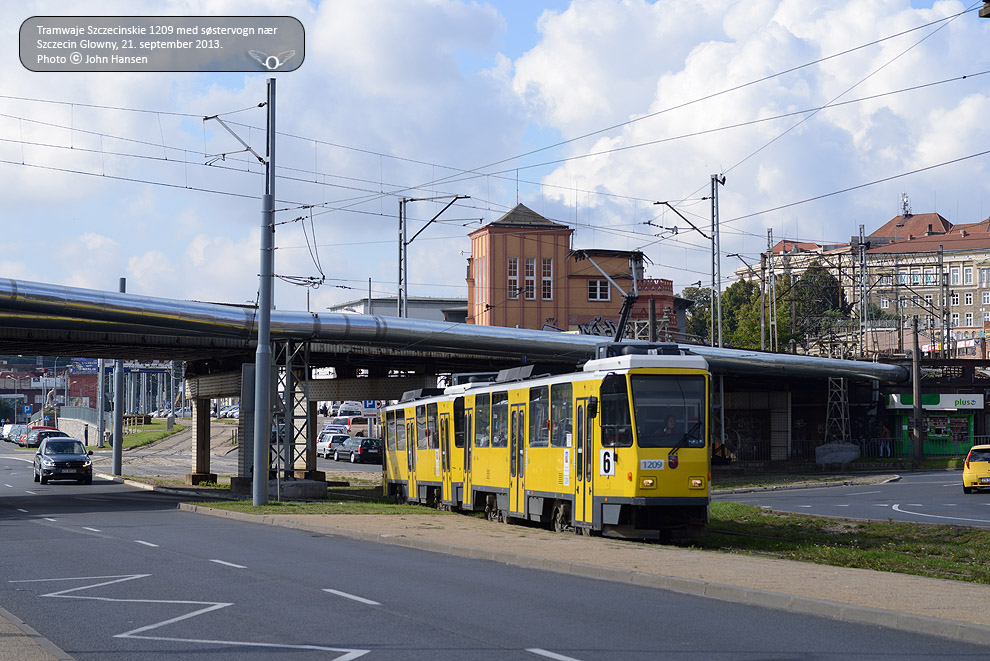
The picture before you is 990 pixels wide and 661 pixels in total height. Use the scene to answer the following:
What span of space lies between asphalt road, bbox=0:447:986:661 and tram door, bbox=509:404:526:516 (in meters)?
5.76

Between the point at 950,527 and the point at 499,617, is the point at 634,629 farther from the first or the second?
the point at 950,527

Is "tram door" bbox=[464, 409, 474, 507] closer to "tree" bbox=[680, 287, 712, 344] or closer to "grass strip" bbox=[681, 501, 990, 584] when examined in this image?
"grass strip" bbox=[681, 501, 990, 584]

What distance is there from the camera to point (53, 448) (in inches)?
1823

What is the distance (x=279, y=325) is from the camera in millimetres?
37375

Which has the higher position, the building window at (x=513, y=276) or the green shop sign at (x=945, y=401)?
the building window at (x=513, y=276)

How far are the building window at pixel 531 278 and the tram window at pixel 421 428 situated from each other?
49762mm

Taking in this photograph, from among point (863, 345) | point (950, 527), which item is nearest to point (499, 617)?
point (950, 527)

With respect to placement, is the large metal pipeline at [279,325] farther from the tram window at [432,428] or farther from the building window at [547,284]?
the building window at [547,284]

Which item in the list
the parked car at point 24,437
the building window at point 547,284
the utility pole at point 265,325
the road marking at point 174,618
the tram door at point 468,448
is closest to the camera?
the road marking at point 174,618

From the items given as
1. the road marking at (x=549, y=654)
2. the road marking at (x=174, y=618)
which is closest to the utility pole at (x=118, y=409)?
the road marking at (x=174, y=618)

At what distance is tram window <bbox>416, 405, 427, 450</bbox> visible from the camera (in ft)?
103

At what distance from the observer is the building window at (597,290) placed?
8412cm

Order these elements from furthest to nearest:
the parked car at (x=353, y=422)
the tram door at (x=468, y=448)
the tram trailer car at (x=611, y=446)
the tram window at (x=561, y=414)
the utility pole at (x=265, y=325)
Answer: the parked car at (x=353, y=422) < the utility pole at (x=265, y=325) < the tram door at (x=468, y=448) < the tram window at (x=561, y=414) < the tram trailer car at (x=611, y=446)

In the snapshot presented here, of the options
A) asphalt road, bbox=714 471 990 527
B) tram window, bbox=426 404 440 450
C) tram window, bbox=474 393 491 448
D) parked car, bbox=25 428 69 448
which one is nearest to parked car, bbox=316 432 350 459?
parked car, bbox=25 428 69 448
